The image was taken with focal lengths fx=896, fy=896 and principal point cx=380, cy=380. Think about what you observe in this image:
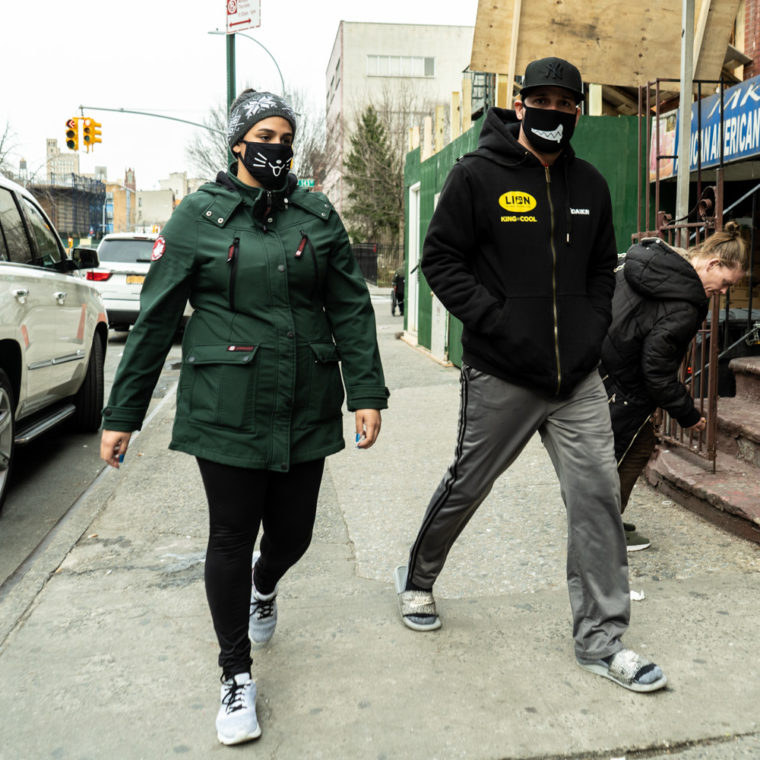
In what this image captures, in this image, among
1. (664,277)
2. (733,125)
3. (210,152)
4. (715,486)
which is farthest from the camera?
(210,152)

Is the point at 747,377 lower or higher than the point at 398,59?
lower

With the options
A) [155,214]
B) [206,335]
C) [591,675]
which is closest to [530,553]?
[591,675]

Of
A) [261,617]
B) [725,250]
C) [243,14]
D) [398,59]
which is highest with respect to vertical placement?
[398,59]

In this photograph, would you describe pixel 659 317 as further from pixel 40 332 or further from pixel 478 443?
pixel 40 332

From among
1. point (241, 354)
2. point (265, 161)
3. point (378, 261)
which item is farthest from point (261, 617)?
point (378, 261)

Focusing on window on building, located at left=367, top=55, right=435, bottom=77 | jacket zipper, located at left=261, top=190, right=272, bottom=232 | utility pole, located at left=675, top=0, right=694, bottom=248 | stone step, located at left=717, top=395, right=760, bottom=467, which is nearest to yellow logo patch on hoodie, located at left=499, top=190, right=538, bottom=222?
jacket zipper, located at left=261, top=190, right=272, bottom=232

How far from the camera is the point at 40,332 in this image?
6004 mm

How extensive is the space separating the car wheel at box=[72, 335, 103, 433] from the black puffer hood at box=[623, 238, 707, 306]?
5.03 m

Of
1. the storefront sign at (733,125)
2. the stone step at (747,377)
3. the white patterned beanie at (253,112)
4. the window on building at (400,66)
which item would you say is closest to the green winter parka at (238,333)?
the white patterned beanie at (253,112)

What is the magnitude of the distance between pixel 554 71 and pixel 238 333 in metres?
1.40

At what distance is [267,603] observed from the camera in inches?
131

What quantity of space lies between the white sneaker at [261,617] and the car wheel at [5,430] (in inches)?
102

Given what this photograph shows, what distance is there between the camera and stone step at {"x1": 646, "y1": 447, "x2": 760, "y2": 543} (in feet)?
14.6

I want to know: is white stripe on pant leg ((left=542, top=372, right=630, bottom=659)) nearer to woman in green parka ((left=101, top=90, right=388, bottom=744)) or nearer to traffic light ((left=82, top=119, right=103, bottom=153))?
woman in green parka ((left=101, top=90, right=388, bottom=744))
